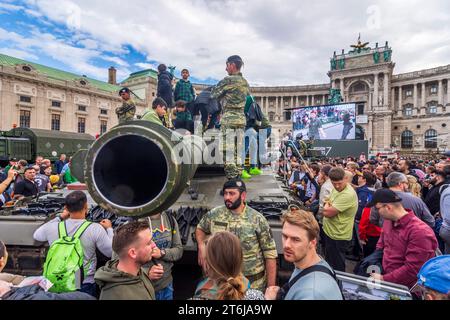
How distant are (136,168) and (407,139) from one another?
78.7 metres

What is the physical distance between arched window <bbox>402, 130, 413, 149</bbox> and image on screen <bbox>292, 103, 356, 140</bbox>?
37813 millimetres

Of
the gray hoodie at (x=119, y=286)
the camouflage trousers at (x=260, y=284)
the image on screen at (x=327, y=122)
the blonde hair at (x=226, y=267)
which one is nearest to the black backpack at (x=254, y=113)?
the camouflage trousers at (x=260, y=284)

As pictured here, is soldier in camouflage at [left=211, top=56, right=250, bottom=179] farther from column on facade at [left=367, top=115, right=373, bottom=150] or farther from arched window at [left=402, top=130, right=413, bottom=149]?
arched window at [left=402, top=130, right=413, bottom=149]

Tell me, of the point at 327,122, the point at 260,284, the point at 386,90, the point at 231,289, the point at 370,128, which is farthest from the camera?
the point at 386,90

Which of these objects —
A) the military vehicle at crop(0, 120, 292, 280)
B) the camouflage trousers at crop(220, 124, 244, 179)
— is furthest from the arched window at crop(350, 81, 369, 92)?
the military vehicle at crop(0, 120, 292, 280)

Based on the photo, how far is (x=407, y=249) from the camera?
330 centimetres

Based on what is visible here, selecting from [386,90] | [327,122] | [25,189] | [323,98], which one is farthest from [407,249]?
[323,98]

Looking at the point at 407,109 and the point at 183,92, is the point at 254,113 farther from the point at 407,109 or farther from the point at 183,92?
the point at 407,109

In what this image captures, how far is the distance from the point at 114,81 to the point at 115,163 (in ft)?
218

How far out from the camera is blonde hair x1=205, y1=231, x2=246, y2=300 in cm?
206

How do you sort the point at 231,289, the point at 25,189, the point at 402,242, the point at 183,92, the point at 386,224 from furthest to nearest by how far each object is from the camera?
1. the point at 183,92
2. the point at 25,189
3. the point at 386,224
4. the point at 402,242
5. the point at 231,289

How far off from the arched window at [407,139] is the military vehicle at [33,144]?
6775cm

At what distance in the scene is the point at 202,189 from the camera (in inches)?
185

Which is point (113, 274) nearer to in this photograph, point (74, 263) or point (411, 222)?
point (74, 263)
